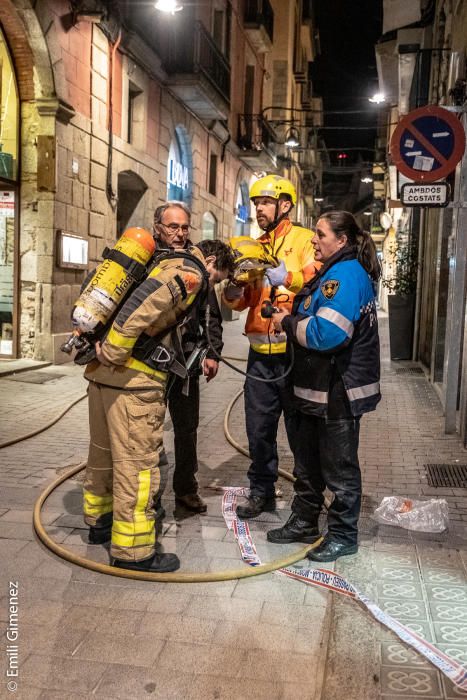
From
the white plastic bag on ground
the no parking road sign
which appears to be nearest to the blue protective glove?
the white plastic bag on ground

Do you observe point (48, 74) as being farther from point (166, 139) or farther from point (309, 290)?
point (309, 290)

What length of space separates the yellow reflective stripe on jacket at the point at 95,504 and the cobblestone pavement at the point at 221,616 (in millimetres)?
218

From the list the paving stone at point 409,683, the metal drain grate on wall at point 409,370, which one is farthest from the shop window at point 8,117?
the paving stone at point 409,683

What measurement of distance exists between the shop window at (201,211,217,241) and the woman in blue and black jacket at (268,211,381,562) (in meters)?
16.6

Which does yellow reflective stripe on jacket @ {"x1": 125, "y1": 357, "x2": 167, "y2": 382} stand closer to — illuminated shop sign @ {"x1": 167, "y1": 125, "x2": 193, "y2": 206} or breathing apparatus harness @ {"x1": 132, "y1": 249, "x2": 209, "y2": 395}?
breathing apparatus harness @ {"x1": 132, "y1": 249, "x2": 209, "y2": 395}

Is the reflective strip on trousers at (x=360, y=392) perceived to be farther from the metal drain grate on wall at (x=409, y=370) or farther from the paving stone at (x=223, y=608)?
Result: the metal drain grate on wall at (x=409, y=370)

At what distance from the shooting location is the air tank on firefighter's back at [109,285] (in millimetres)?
3361

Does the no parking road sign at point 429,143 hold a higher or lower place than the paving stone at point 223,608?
higher

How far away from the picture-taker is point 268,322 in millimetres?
4371

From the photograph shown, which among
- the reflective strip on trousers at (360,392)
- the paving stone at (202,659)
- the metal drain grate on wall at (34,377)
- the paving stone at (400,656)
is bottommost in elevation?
the paving stone at (202,659)

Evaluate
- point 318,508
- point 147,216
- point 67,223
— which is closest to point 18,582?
point 318,508

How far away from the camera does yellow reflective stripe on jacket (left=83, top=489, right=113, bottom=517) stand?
150 inches

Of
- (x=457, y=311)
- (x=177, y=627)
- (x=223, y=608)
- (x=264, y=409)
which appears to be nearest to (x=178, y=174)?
(x=457, y=311)

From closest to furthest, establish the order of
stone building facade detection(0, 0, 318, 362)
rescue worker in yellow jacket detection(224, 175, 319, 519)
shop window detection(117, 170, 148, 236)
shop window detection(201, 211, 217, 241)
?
rescue worker in yellow jacket detection(224, 175, 319, 519)
stone building facade detection(0, 0, 318, 362)
shop window detection(117, 170, 148, 236)
shop window detection(201, 211, 217, 241)
